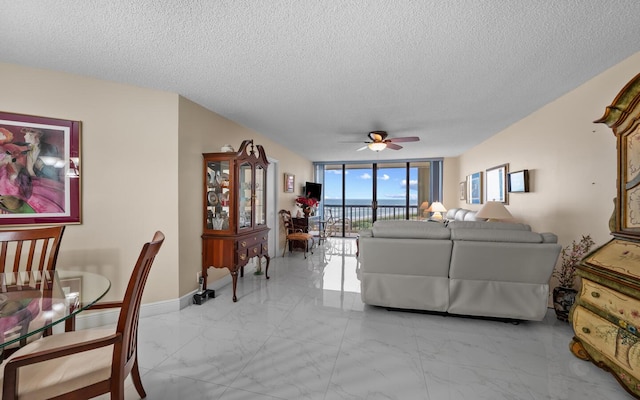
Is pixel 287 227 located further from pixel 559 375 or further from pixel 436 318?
pixel 559 375

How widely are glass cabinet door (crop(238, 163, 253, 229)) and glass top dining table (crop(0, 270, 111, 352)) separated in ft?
5.34

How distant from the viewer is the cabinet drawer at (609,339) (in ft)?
4.69

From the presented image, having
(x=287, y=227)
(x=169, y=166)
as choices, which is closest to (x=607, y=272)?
(x=169, y=166)

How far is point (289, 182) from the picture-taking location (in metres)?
5.60

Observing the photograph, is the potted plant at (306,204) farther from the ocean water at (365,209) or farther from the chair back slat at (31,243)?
the chair back slat at (31,243)

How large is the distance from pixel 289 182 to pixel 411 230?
3.57 metres

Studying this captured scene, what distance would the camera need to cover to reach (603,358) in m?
1.62

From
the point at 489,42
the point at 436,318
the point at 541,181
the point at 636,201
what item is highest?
the point at 489,42

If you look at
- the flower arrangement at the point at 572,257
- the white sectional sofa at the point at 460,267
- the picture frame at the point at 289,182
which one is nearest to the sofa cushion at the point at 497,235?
the white sectional sofa at the point at 460,267

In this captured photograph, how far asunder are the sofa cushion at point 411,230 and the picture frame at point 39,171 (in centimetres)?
291

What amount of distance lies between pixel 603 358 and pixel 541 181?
2.10 metres

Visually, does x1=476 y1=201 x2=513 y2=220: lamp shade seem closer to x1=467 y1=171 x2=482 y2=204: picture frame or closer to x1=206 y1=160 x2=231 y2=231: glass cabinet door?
x1=467 y1=171 x2=482 y2=204: picture frame

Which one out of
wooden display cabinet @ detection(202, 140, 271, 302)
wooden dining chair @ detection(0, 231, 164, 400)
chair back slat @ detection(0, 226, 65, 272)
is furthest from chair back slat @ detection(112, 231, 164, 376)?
wooden display cabinet @ detection(202, 140, 271, 302)

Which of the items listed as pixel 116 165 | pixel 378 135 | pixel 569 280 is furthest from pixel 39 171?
pixel 569 280
